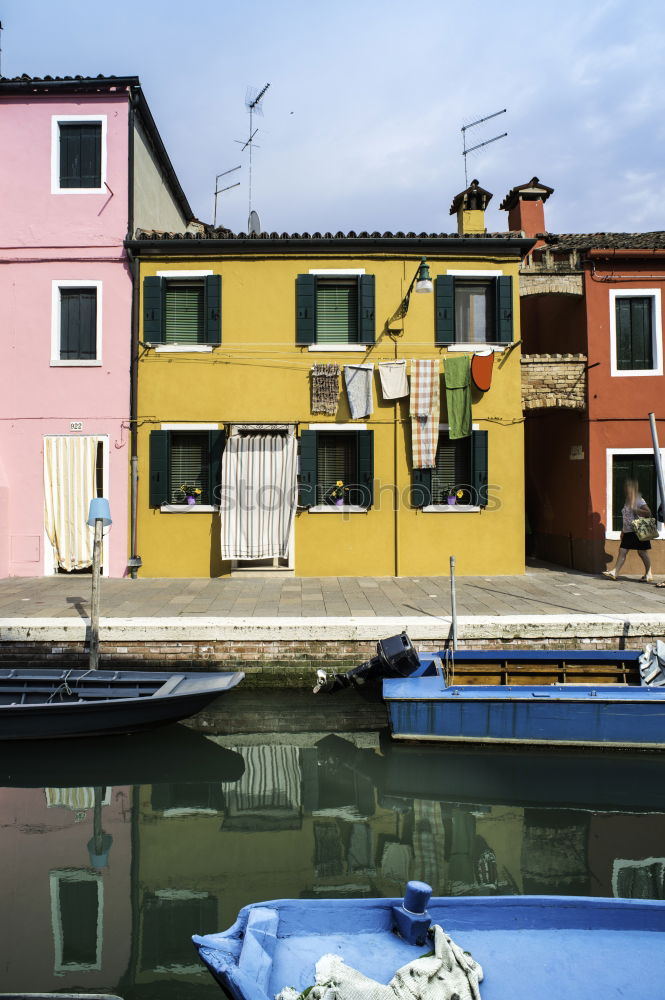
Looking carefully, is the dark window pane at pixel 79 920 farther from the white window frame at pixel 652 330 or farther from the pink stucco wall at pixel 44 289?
the white window frame at pixel 652 330

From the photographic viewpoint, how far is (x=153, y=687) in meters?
7.73

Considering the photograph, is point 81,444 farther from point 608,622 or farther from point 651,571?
point 651,571

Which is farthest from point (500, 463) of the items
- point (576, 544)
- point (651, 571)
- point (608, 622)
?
point (608, 622)

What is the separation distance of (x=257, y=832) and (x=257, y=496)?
767 cm

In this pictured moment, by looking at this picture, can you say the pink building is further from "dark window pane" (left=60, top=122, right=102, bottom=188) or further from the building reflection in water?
the building reflection in water

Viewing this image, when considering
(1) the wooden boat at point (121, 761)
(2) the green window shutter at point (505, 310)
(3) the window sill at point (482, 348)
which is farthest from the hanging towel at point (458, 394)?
(1) the wooden boat at point (121, 761)

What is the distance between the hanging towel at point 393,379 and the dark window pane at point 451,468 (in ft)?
4.02

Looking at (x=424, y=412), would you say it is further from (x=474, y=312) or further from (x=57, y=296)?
(x=57, y=296)

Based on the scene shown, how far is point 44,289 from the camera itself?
1307 centimetres

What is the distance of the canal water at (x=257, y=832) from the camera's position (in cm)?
436

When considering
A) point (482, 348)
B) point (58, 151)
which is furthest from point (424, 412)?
point (58, 151)

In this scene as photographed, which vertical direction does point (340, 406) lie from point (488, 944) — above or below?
above

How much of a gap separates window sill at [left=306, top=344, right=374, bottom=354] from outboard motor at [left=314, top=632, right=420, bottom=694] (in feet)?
22.9

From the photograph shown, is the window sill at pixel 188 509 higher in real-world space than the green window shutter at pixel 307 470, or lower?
lower
